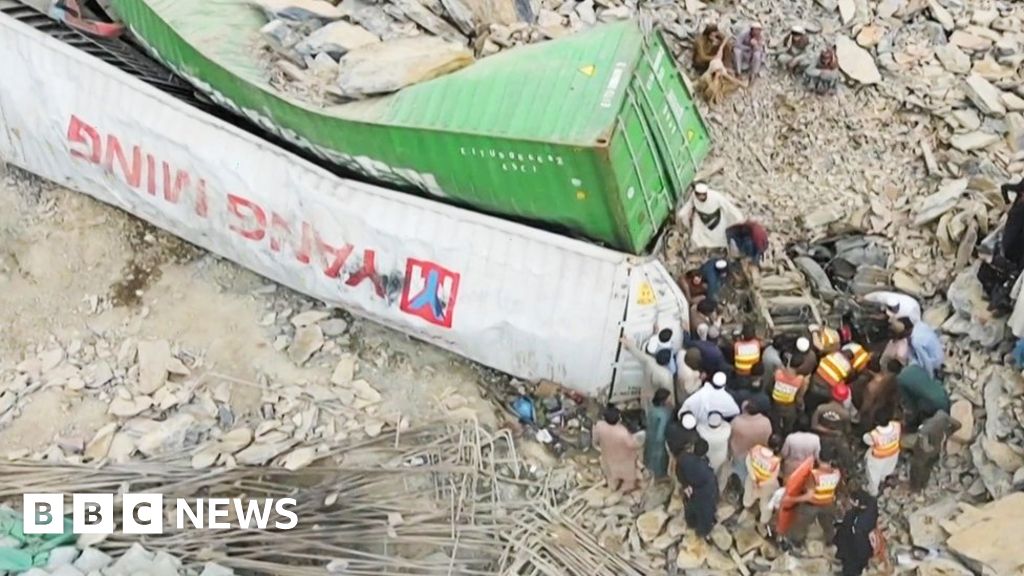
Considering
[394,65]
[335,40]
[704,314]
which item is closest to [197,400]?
[394,65]

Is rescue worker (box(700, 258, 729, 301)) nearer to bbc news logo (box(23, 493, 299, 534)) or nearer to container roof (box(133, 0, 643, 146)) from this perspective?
container roof (box(133, 0, 643, 146))

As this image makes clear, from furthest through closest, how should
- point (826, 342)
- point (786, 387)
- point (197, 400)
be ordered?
1. point (197, 400)
2. point (826, 342)
3. point (786, 387)

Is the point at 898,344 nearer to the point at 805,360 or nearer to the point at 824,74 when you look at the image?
the point at 805,360

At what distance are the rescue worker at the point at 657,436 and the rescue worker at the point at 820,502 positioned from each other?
949 millimetres

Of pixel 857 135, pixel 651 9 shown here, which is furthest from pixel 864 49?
pixel 651 9

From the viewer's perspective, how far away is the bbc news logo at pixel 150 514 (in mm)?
8352

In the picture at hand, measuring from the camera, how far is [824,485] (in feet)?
24.4

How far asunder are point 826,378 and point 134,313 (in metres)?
5.69

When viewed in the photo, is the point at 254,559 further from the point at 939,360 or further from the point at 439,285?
the point at 939,360

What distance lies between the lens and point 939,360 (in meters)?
8.40

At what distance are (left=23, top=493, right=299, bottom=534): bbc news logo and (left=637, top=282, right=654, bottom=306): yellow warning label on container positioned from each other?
2834mm

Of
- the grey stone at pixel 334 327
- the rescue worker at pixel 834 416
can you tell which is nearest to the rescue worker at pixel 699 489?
the rescue worker at pixel 834 416

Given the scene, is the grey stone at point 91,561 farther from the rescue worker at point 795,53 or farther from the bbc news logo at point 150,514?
the rescue worker at point 795,53

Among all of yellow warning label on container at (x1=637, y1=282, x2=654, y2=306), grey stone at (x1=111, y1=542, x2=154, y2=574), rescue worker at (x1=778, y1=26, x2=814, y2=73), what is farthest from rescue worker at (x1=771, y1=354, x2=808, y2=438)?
grey stone at (x1=111, y1=542, x2=154, y2=574)
